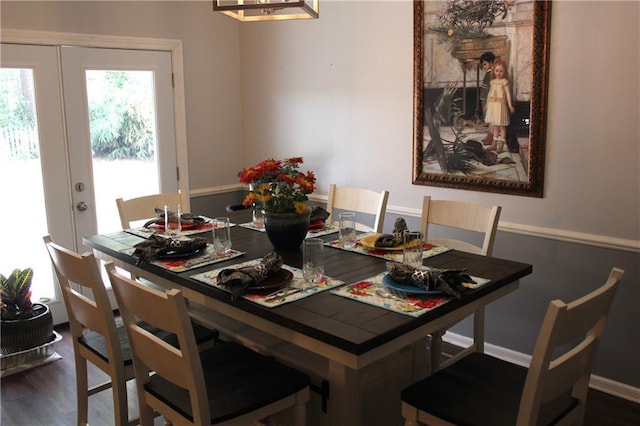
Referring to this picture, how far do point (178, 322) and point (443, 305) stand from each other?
84 centimetres

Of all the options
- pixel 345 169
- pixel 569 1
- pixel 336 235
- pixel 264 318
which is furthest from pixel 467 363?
pixel 345 169

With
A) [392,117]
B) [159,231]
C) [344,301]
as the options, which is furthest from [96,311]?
[392,117]

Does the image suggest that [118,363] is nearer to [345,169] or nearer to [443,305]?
[443,305]

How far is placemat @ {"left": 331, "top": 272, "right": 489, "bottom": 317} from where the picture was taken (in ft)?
6.01

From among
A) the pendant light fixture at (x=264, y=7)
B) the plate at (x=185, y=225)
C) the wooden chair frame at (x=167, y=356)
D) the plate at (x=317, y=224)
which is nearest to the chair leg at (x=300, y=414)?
the wooden chair frame at (x=167, y=356)

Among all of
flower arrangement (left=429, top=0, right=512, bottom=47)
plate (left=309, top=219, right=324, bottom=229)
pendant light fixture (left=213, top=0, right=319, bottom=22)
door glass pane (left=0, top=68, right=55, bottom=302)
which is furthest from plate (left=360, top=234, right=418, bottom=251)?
door glass pane (left=0, top=68, right=55, bottom=302)

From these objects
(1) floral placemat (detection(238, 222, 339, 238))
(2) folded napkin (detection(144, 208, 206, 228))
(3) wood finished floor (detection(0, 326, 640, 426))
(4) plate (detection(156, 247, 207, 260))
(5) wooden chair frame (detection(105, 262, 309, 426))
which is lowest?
(3) wood finished floor (detection(0, 326, 640, 426))

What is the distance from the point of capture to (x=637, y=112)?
2711 millimetres

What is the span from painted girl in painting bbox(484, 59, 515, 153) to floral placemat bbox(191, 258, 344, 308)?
1.57m

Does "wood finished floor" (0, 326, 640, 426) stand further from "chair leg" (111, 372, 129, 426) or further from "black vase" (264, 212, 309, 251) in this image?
"black vase" (264, 212, 309, 251)

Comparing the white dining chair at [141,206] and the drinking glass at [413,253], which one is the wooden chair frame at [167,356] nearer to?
the drinking glass at [413,253]

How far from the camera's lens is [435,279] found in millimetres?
1955

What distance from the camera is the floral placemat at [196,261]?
230 centimetres

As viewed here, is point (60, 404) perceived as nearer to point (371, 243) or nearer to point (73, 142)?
point (73, 142)
